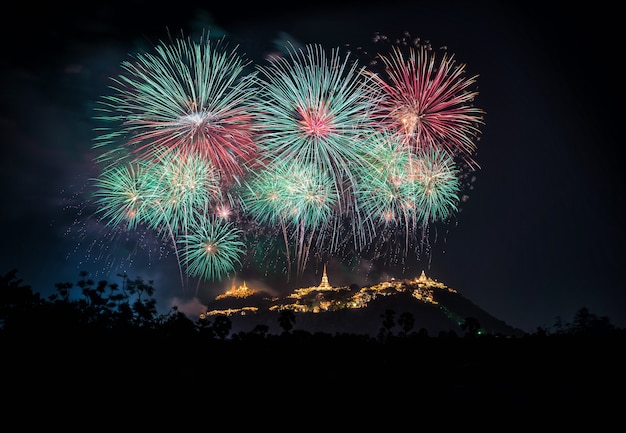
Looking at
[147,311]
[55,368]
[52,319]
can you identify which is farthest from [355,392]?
[147,311]

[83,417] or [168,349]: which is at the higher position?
[168,349]

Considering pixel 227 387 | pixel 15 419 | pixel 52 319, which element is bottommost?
pixel 15 419

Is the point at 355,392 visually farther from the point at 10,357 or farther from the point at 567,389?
the point at 10,357

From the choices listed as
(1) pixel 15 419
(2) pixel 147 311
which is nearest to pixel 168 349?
(1) pixel 15 419

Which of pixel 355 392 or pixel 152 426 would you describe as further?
pixel 355 392

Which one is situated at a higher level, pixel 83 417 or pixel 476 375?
pixel 476 375

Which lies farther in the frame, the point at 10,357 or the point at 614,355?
the point at 614,355

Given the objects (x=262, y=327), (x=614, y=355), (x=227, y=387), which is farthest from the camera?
(x=262, y=327)

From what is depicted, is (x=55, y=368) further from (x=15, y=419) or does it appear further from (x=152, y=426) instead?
(x=152, y=426)

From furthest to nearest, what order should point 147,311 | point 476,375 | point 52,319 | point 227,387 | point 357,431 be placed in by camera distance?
point 147,311, point 52,319, point 476,375, point 227,387, point 357,431
